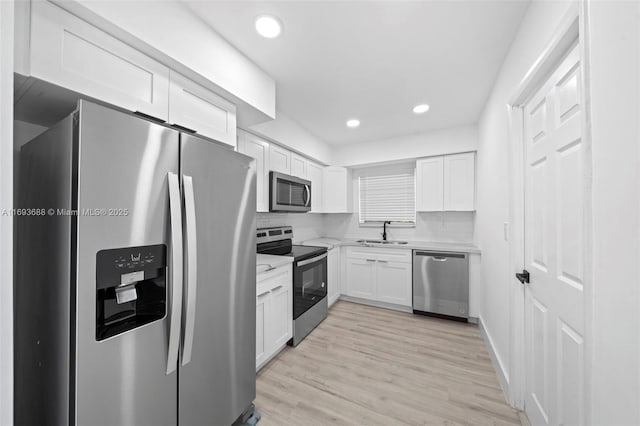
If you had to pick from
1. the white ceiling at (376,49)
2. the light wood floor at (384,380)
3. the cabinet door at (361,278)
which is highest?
the white ceiling at (376,49)

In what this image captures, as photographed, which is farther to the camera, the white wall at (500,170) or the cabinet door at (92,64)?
the white wall at (500,170)

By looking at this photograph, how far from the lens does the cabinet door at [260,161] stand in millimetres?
2439

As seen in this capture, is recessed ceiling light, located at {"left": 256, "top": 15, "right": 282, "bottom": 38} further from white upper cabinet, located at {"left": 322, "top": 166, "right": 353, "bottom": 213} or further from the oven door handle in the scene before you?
white upper cabinet, located at {"left": 322, "top": 166, "right": 353, "bottom": 213}

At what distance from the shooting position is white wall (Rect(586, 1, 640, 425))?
2.02 feet

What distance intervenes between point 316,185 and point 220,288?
2.69 meters

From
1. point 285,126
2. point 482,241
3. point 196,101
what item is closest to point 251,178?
point 196,101

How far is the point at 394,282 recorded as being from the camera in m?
3.44

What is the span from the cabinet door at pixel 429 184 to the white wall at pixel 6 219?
3.72 meters

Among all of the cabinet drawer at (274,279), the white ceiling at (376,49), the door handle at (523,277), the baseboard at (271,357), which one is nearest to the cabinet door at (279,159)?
the white ceiling at (376,49)

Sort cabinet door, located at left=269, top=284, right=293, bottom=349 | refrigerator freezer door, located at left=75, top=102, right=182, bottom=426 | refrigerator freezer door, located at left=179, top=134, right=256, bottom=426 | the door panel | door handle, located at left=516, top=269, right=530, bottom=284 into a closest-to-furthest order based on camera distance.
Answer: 1. refrigerator freezer door, located at left=75, top=102, right=182, bottom=426
2. the door panel
3. refrigerator freezer door, located at left=179, top=134, right=256, bottom=426
4. door handle, located at left=516, top=269, right=530, bottom=284
5. cabinet door, located at left=269, top=284, right=293, bottom=349

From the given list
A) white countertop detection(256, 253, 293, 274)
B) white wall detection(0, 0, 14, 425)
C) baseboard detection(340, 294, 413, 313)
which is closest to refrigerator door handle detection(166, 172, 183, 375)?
white wall detection(0, 0, 14, 425)

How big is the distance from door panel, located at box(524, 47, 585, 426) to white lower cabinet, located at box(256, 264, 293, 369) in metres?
1.81

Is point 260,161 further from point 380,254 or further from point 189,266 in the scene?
point 380,254

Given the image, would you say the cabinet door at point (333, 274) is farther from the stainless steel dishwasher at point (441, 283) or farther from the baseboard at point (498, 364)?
the baseboard at point (498, 364)
